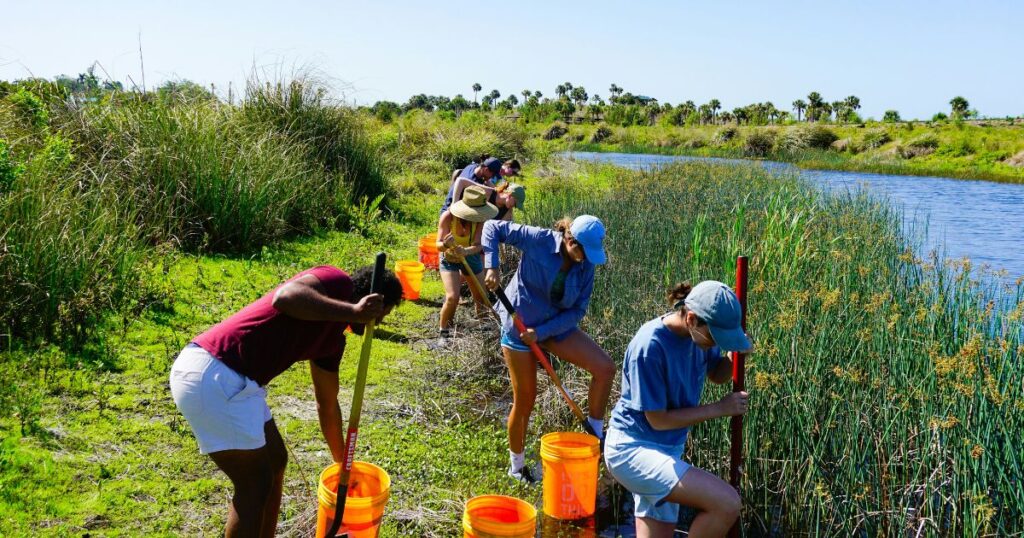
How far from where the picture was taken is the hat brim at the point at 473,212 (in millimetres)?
5699

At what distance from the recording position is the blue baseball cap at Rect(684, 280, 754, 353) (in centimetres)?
268

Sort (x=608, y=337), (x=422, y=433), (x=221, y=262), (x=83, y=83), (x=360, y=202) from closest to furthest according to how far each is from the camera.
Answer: (x=422, y=433) → (x=608, y=337) → (x=221, y=262) → (x=83, y=83) → (x=360, y=202)

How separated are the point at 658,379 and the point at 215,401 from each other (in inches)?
Answer: 62.4

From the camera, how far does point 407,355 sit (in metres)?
6.36

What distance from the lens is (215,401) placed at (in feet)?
8.34

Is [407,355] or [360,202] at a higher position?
[360,202]

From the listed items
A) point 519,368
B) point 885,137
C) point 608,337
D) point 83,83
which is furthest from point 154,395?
point 885,137

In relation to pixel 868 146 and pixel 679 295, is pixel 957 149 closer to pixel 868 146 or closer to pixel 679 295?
pixel 868 146

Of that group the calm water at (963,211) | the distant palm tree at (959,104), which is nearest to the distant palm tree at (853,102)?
the distant palm tree at (959,104)

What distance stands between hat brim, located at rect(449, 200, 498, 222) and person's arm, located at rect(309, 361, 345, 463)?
2.69 meters

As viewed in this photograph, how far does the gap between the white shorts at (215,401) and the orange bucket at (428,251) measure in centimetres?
565

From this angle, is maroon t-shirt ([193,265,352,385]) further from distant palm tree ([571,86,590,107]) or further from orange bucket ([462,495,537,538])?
distant palm tree ([571,86,590,107])

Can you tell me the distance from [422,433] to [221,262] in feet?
13.6

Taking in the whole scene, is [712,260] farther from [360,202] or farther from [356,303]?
[360,202]
